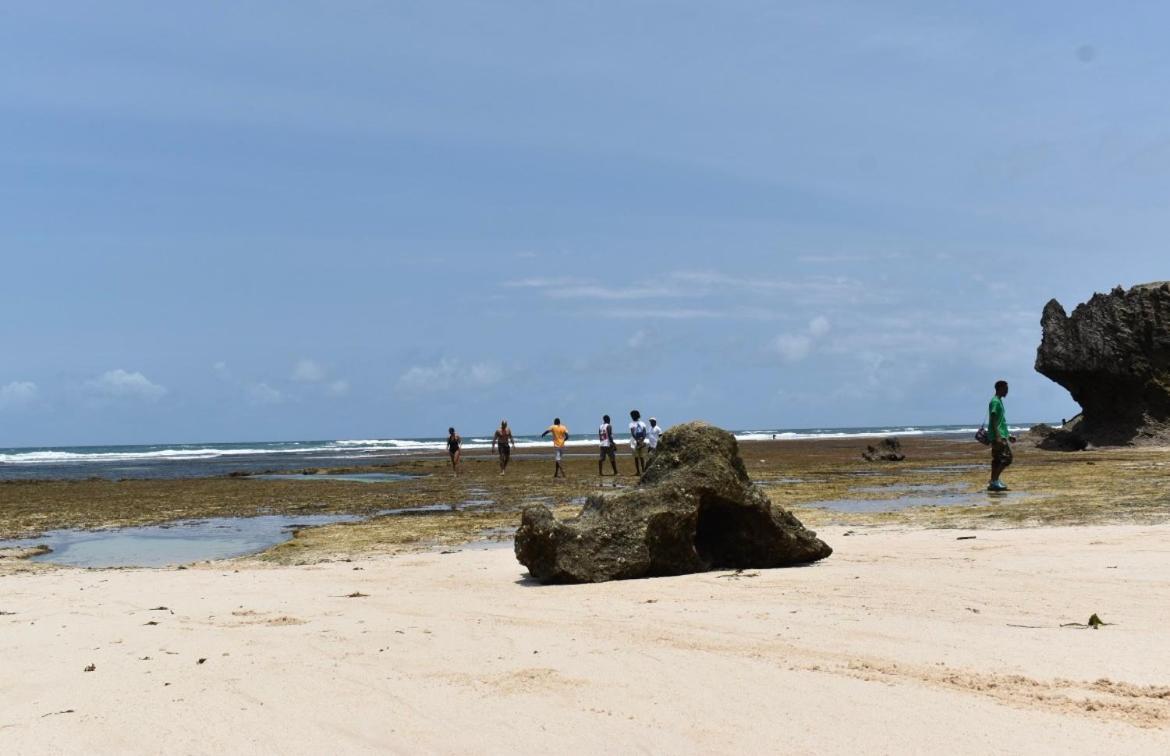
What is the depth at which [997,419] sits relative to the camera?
17.7 metres

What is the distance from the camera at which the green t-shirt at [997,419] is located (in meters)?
17.7

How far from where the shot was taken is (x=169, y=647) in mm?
6496

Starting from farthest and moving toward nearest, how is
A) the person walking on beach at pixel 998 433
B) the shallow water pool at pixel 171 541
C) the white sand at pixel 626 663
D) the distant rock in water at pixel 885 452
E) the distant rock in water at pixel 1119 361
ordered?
the distant rock in water at pixel 1119 361 → the distant rock in water at pixel 885 452 → the person walking on beach at pixel 998 433 → the shallow water pool at pixel 171 541 → the white sand at pixel 626 663

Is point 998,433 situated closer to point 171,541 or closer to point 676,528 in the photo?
point 676,528

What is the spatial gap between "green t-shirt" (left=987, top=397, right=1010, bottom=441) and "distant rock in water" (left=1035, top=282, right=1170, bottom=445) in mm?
22934

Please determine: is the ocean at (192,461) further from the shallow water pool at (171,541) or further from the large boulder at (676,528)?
the large boulder at (676,528)

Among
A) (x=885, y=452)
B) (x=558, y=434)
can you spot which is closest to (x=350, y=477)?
(x=558, y=434)

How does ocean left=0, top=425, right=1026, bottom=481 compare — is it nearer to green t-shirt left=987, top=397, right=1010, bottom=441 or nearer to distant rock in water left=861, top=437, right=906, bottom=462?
distant rock in water left=861, top=437, right=906, bottom=462

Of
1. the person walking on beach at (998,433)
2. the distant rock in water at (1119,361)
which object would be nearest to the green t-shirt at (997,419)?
the person walking on beach at (998,433)

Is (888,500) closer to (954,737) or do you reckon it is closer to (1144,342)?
(954,737)

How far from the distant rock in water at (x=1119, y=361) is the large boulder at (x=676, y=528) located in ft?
108

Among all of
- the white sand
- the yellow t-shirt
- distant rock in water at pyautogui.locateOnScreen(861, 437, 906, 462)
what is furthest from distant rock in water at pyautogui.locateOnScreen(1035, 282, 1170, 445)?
the white sand

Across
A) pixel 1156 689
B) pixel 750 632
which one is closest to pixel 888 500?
pixel 750 632

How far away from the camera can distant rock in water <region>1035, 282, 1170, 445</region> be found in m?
36.7
